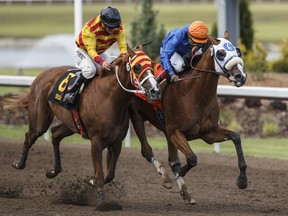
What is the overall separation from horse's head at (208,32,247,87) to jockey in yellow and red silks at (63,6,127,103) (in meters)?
0.97

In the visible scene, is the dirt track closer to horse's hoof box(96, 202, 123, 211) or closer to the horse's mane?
horse's hoof box(96, 202, 123, 211)

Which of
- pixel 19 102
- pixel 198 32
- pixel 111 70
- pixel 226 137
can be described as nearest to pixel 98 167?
pixel 111 70

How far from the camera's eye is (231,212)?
32.1ft

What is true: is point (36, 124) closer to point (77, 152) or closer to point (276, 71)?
point (77, 152)

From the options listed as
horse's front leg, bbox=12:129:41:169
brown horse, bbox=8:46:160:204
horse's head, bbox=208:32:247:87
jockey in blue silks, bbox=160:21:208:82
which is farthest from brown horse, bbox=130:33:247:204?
horse's front leg, bbox=12:129:41:169

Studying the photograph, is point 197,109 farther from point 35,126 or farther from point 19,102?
point 19,102

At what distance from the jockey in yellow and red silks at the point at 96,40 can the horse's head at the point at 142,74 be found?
0.54 metres

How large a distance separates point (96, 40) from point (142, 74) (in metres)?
1.15

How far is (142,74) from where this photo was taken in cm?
948

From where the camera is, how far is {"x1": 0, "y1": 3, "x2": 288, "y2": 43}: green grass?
30281 millimetres

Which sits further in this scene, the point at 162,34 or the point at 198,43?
the point at 162,34

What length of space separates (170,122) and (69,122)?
43.5 inches

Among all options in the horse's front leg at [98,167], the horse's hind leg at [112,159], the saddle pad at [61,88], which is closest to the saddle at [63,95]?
the saddle pad at [61,88]

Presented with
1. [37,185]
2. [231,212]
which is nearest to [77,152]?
[37,185]
